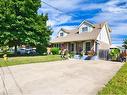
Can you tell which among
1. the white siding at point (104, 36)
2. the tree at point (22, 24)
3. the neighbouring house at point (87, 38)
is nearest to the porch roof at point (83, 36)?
the neighbouring house at point (87, 38)

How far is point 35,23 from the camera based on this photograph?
28.9 m

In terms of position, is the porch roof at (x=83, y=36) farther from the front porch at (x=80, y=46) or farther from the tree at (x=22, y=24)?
the tree at (x=22, y=24)

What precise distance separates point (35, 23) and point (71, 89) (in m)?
21.6

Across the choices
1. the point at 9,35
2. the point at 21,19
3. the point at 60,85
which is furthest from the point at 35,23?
the point at 60,85

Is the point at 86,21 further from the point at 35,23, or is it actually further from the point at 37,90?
the point at 37,90

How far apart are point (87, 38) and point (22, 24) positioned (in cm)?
1126

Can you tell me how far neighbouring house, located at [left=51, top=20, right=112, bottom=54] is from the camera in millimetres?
32000

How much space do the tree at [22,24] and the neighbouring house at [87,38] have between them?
Answer: 22.4 feet

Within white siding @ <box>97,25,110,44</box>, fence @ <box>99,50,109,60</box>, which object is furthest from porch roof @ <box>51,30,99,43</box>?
fence @ <box>99,50,109,60</box>

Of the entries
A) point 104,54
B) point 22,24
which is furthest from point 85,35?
point 22,24

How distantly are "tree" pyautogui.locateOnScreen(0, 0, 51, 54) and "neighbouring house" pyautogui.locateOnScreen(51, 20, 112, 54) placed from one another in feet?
22.4

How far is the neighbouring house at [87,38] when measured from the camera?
3200 centimetres

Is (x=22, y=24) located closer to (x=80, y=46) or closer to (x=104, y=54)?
(x=80, y=46)

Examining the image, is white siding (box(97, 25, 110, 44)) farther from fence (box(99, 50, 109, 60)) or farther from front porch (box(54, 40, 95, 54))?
fence (box(99, 50, 109, 60))
